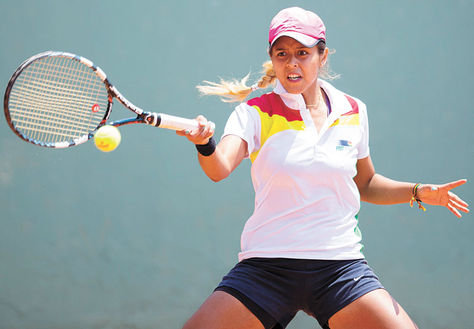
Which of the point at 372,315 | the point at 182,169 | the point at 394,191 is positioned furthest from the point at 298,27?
the point at 182,169

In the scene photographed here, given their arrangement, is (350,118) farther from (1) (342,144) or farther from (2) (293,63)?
(2) (293,63)

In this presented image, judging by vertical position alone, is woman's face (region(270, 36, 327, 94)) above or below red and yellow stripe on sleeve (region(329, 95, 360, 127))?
above

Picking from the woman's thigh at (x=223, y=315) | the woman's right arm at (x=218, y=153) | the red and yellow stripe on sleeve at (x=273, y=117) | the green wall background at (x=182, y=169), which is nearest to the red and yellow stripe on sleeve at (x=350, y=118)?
the red and yellow stripe on sleeve at (x=273, y=117)

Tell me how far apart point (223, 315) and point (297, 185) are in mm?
458

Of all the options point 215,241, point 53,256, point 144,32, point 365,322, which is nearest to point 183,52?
point 144,32

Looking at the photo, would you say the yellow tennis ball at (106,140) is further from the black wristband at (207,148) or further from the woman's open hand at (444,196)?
the woman's open hand at (444,196)

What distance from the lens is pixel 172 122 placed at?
1.78m

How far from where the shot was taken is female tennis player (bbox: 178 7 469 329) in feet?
6.05

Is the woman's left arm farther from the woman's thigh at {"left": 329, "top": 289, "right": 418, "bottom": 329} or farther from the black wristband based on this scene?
the black wristband

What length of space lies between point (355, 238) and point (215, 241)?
2019mm

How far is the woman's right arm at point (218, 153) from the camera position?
1.75 m

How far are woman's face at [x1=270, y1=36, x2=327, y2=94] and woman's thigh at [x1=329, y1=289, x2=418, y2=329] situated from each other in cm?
71

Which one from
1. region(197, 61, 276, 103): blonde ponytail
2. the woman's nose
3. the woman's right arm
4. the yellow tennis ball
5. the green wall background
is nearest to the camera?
the yellow tennis ball

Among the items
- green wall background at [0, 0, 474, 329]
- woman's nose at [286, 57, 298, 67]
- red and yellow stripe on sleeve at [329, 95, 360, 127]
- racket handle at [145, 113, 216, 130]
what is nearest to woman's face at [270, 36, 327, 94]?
woman's nose at [286, 57, 298, 67]
